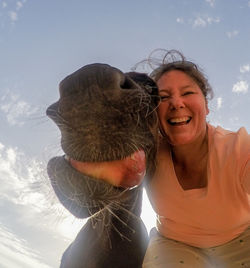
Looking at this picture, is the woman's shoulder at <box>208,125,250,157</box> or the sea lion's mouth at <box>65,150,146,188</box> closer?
the sea lion's mouth at <box>65,150,146,188</box>

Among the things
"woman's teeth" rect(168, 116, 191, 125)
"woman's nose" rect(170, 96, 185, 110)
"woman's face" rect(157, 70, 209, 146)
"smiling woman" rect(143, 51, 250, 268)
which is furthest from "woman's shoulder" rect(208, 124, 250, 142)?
"woman's nose" rect(170, 96, 185, 110)

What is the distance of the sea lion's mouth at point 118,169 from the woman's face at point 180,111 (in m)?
1.22

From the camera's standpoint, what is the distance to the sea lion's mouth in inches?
73.0

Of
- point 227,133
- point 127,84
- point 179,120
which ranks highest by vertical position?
point 227,133

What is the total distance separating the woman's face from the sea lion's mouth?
4.01ft

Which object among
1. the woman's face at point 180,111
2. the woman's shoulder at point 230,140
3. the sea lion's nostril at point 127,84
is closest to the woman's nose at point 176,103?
the woman's face at point 180,111

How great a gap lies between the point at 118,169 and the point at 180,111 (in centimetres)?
151

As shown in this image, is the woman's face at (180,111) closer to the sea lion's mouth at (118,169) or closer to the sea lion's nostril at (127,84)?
the sea lion's nostril at (127,84)

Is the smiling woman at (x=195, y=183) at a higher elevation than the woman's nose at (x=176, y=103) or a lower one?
lower

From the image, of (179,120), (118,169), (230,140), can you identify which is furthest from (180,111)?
(118,169)

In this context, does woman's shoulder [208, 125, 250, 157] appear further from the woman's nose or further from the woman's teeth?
the woman's nose

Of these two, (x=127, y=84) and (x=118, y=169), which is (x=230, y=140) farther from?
(x=118, y=169)

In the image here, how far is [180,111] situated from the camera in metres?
3.24

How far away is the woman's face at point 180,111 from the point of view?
10.6 ft
